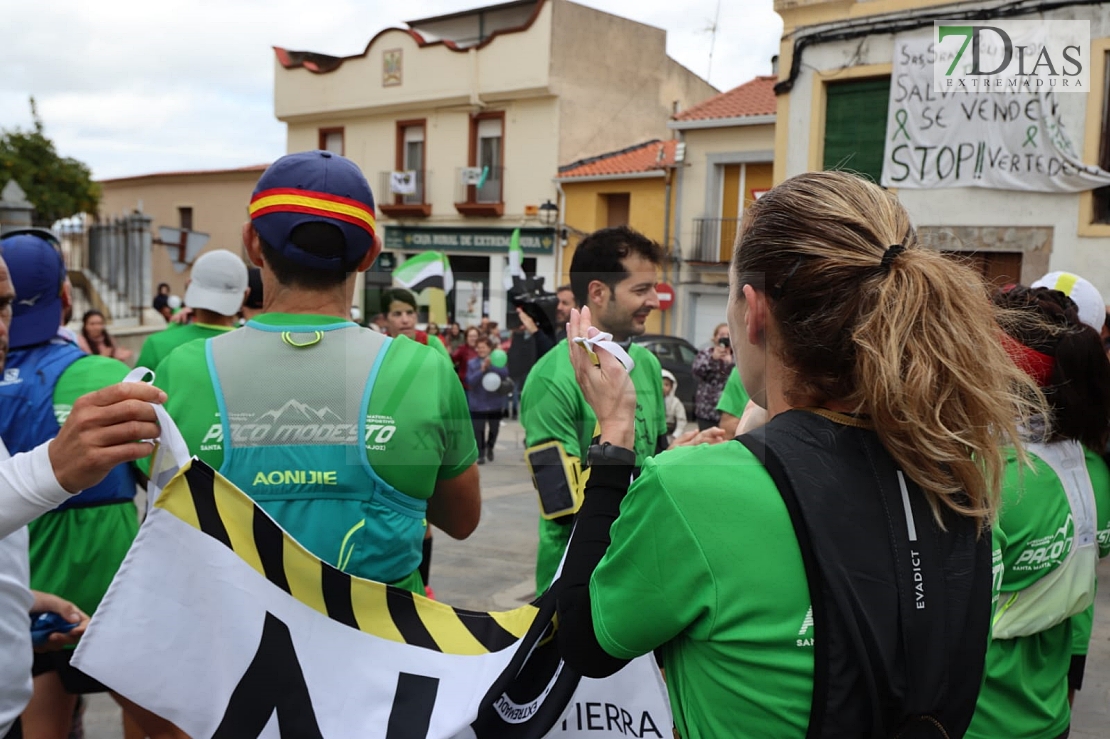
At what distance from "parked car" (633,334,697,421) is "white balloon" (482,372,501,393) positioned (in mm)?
1812

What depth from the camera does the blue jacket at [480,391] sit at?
374 inches

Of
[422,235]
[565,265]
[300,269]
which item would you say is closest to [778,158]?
[565,265]

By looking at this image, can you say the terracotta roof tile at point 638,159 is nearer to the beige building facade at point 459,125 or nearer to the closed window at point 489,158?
the beige building facade at point 459,125

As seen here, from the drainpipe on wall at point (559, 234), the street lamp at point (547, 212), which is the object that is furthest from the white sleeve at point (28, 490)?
the drainpipe on wall at point (559, 234)

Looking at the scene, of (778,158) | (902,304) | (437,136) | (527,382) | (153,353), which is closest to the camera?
(902,304)

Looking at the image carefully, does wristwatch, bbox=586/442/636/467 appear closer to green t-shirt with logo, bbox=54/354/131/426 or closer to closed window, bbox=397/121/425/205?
green t-shirt with logo, bbox=54/354/131/426

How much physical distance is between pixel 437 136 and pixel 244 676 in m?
2.41

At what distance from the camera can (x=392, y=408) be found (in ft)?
6.04

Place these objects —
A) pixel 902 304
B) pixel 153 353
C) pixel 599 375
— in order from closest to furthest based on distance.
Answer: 1. pixel 902 304
2. pixel 599 375
3. pixel 153 353

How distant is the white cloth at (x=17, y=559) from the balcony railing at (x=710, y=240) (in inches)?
206

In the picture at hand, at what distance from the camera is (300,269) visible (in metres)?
1.91

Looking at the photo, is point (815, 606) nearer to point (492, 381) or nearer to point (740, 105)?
point (492, 381)

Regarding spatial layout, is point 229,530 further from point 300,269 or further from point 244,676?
point 300,269

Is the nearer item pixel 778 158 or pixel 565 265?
pixel 565 265
